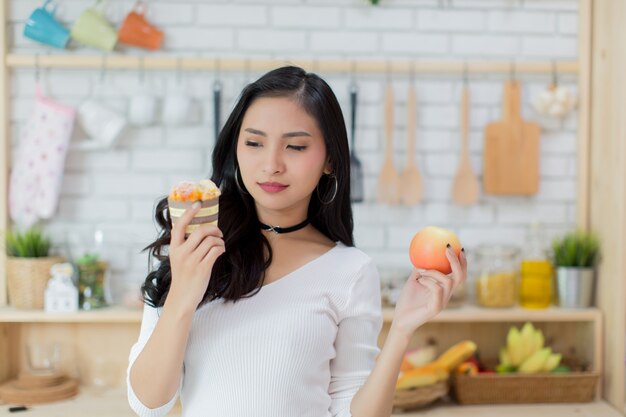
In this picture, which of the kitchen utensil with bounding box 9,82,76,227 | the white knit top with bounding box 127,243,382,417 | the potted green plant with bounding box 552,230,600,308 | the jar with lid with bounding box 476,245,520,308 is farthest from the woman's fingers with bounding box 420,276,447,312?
the kitchen utensil with bounding box 9,82,76,227

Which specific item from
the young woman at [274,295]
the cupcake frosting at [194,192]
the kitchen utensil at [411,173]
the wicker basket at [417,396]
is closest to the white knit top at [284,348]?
the young woman at [274,295]

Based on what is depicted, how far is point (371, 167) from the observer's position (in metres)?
2.86

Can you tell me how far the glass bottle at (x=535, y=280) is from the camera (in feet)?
9.00

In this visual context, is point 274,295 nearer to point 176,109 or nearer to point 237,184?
point 237,184

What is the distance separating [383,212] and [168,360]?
164cm

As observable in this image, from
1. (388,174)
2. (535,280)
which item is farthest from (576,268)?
(388,174)

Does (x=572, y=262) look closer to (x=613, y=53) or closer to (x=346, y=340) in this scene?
(x=613, y=53)

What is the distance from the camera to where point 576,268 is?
2.71 metres

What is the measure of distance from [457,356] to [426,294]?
1283mm

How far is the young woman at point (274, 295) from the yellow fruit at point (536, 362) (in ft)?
4.15

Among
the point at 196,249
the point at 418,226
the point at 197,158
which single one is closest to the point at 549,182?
the point at 418,226

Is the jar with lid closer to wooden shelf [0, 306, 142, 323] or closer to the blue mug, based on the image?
wooden shelf [0, 306, 142, 323]

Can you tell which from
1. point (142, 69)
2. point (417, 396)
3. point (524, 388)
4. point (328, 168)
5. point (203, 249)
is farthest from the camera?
point (142, 69)

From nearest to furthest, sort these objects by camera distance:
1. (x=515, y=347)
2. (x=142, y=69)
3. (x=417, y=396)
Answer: (x=417, y=396), (x=515, y=347), (x=142, y=69)
